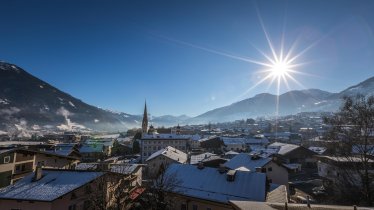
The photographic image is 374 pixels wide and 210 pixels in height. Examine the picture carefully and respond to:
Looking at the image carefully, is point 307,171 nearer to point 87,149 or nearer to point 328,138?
point 328,138

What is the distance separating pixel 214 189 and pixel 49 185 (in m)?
17.6

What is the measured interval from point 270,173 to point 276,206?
1374 inches

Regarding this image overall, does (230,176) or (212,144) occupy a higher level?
(212,144)

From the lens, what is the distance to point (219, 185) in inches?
1171

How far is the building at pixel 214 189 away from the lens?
27.3m

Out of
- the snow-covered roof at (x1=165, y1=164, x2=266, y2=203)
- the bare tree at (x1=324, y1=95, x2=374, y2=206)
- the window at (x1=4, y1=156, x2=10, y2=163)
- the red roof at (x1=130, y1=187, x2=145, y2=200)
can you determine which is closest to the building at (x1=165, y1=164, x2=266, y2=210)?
the snow-covered roof at (x1=165, y1=164, x2=266, y2=203)

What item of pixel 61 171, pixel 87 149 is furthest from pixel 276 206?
pixel 87 149

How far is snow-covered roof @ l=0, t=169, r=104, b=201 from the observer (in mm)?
23984

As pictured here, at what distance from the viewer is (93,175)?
27844 millimetres

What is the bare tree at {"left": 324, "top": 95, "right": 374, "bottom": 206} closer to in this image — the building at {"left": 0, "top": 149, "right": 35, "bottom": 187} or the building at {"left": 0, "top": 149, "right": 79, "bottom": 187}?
the building at {"left": 0, "top": 149, "right": 79, "bottom": 187}

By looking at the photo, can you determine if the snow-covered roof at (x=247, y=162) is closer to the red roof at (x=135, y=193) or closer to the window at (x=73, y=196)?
the red roof at (x=135, y=193)

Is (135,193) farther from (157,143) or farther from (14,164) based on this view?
(157,143)

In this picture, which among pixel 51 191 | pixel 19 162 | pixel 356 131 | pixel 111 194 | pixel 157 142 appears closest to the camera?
pixel 356 131

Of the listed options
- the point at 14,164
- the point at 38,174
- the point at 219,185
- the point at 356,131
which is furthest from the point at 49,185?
the point at 356,131
